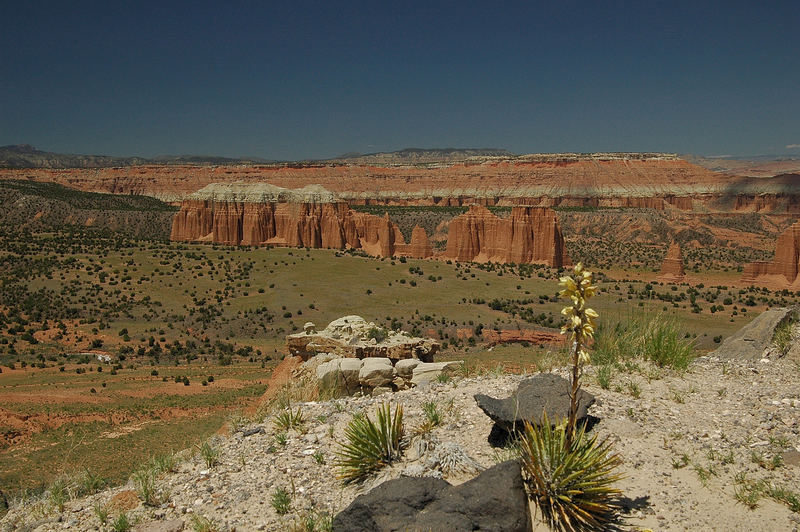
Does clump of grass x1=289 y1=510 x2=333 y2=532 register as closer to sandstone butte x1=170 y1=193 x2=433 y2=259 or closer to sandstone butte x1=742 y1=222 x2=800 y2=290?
sandstone butte x1=742 y1=222 x2=800 y2=290

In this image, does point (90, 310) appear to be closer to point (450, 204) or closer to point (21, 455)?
point (21, 455)

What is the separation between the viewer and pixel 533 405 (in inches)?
251

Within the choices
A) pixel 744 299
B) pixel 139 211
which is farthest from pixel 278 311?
pixel 139 211

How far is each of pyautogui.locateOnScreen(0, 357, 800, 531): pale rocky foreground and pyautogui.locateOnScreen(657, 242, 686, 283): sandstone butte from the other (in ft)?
163

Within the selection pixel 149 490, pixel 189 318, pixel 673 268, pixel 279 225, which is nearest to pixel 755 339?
pixel 149 490

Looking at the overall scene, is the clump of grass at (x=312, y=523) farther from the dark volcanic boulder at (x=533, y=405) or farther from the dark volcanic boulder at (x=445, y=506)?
the dark volcanic boulder at (x=533, y=405)

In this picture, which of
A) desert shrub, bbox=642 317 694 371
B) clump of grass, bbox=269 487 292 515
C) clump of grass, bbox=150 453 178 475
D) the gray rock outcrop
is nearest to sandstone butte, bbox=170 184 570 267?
the gray rock outcrop

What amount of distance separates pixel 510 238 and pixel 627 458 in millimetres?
59334

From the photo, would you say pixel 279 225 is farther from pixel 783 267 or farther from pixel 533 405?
pixel 533 405

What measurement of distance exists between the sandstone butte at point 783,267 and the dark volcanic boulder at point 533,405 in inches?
2059

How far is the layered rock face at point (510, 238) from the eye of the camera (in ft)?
202

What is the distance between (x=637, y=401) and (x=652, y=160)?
496 feet

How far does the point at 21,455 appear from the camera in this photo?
14.5 meters

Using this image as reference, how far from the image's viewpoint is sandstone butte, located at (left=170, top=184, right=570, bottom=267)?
62.7m
